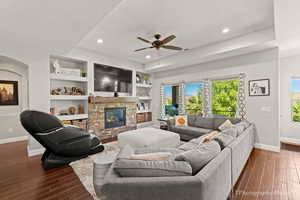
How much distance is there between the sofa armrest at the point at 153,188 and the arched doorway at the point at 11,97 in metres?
5.12

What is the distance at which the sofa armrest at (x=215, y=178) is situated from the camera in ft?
3.87

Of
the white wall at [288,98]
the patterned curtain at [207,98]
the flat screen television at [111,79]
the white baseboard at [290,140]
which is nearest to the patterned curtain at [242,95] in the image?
the patterned curtain at [207,98]

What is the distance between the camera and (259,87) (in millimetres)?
3902

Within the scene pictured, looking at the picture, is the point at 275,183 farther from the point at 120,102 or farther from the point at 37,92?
the point at 37,92

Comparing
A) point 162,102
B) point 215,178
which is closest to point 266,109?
point 215,178

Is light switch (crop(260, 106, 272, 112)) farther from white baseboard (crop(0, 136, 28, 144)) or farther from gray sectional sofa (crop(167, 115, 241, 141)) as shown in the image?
white baseboard (crop(0, 136, 28, 144))

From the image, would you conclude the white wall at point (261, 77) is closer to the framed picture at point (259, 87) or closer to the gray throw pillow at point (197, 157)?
the framed picture at point (259, 87)

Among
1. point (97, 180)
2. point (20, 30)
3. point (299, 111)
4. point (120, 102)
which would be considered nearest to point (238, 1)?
point (97, 180)

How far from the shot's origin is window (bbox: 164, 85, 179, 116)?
628 centimetres

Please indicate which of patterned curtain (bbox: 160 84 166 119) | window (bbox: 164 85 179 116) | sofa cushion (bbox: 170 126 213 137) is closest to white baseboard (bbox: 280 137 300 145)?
sofa cushion (bbox: 170 126 213 137)

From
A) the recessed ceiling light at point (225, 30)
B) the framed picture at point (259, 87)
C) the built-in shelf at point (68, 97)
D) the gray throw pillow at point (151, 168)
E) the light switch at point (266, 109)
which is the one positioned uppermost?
the recessed ceiling light at point (225, 30)

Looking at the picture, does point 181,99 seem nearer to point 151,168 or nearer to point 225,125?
point 225,125

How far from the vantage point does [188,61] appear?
4.96 meters

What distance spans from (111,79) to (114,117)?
4.78ft
